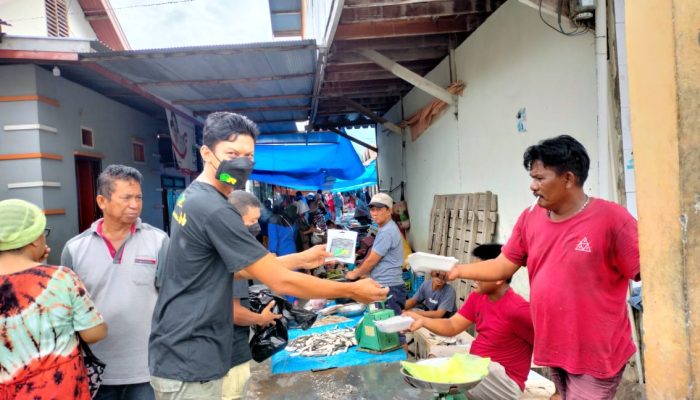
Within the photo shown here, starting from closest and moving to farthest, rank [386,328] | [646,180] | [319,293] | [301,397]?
[646,180]
[319,293]
[386,328]
[301,397]

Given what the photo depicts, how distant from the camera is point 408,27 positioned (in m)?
5.40

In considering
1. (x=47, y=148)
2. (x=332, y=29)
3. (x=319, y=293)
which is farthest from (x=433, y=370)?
(x=47, y=148)

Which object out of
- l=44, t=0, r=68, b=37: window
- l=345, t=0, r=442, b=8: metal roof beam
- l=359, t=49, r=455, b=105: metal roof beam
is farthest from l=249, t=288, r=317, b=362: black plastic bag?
l=44, t=0, r=68, b=37: window

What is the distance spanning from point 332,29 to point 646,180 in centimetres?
383

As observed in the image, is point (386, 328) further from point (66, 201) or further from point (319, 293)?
point (66, 201)

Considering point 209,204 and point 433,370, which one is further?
point 433,370

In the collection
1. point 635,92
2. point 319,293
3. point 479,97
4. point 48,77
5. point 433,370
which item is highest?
point 48,77

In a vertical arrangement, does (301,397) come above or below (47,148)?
below

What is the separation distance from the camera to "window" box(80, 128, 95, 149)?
20.8 feet

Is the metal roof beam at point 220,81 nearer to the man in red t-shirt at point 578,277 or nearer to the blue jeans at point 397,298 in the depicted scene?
the blue jeans at point 397,298

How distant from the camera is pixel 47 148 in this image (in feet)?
18.0

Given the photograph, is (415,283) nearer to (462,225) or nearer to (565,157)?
(462,225)

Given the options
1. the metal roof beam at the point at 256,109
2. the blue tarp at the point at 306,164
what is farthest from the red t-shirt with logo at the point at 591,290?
the blue tarp at the point at 306,164

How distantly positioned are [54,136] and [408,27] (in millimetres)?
4720
